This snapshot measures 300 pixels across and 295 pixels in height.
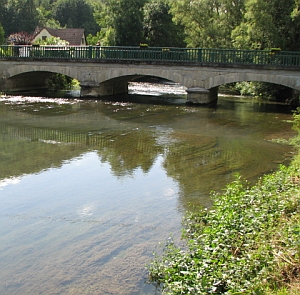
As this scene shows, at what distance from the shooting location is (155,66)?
27.7 metres

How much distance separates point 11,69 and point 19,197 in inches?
945

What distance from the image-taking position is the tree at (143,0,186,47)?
52812 millimetres

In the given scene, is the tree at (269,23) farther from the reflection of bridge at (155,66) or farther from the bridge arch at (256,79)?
the bridge arch at (256,79)

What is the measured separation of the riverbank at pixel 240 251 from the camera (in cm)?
546

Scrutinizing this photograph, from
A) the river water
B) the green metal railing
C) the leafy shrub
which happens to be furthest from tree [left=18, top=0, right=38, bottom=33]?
the leafy shrub

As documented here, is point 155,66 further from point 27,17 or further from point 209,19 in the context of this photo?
point 27,17

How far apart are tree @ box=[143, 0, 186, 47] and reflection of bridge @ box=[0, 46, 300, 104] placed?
69.7ft

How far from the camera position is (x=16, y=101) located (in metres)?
27.8

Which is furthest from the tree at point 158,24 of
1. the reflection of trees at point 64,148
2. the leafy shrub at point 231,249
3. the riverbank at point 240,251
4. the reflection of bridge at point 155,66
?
the riverbank at point 240,251

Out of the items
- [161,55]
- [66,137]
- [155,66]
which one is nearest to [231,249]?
[66,137]

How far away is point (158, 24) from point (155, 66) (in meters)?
26.9

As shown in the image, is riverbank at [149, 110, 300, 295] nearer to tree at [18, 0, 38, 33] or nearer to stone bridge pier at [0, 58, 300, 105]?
stone bridge pier at [0, 58, 300, 105]

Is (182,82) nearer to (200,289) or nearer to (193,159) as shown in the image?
(193,159)

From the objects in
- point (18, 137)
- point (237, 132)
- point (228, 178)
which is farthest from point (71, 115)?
point (228, 178)
